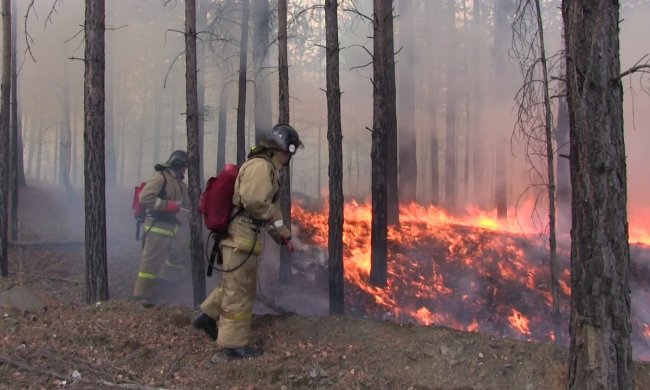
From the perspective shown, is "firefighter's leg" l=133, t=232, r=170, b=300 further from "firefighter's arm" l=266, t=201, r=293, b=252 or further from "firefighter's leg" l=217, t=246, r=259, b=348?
"firefighter's arm" l=266, t=201, r=293, b=252

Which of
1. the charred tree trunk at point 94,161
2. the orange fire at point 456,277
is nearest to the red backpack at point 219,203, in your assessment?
the charred tree trunk at point 94,161

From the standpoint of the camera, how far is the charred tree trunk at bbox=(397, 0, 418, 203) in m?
14.3

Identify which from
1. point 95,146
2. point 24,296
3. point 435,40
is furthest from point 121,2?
point 24,296

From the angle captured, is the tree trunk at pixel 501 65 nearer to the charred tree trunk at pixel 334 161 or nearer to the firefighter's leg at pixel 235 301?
the charred tree trunk at pixel 334 161

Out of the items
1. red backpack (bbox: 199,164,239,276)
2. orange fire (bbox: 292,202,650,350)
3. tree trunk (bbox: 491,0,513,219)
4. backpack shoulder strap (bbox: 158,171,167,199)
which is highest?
tree trunk (bbox: 491,0,513,219)

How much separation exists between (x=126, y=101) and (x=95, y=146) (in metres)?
21.1

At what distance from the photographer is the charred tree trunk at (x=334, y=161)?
7.25 m

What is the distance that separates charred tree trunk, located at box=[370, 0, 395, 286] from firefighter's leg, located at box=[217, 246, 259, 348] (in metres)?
5.16

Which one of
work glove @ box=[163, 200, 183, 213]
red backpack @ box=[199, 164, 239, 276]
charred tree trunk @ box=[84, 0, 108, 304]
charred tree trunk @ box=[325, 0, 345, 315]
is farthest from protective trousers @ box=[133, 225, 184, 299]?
red backpack @ box=[199, 164, 239, 276]

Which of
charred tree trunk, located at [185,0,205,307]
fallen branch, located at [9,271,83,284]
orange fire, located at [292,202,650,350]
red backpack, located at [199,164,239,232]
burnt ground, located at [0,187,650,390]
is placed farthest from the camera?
orange fire, located at [292,202,650,350]

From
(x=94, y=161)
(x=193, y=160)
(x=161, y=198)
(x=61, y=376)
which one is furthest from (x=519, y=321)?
(x=61, y=376)

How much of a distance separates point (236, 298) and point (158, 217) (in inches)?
161

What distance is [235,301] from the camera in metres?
3.94

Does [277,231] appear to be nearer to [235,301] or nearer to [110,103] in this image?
[235,301]
